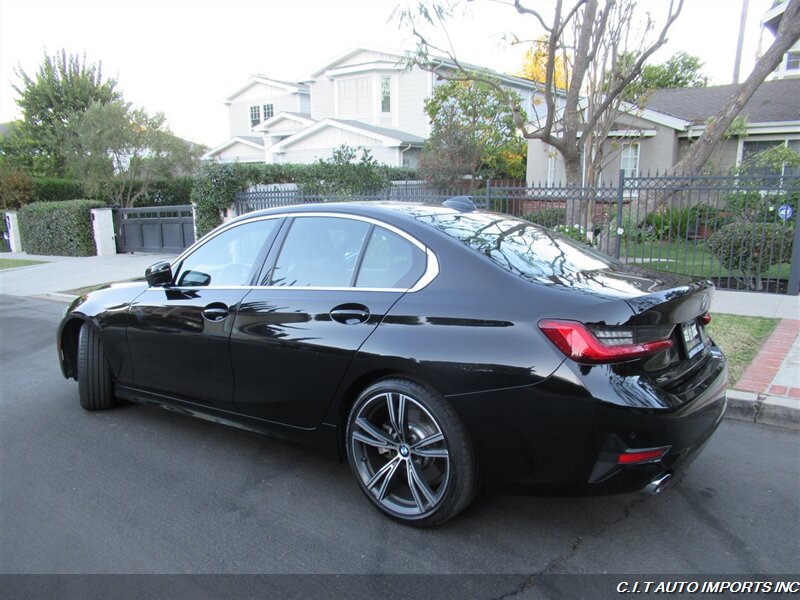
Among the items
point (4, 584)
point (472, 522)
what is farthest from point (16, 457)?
point (472, 522)

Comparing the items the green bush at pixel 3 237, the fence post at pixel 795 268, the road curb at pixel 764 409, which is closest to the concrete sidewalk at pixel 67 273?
the green bush at pixel 3 237

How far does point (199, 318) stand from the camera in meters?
3.76

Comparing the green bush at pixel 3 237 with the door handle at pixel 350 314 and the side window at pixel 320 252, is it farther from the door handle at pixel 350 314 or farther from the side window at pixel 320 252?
the door handle at pixel 350 314

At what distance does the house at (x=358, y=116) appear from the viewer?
25.0 meters

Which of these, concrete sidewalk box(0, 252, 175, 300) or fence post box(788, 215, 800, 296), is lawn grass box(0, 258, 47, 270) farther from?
fence post box(788, 215, 800, 296)

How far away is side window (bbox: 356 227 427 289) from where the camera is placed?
3.04 m

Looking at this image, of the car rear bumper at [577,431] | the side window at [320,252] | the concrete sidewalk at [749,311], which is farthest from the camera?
the concrete sidewalk at [749,311]

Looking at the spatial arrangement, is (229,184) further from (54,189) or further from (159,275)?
(54,189)

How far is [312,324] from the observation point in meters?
3.21

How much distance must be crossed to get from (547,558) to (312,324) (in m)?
1.68

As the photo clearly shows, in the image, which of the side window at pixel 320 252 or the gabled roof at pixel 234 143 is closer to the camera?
the side window at pixel 320 252

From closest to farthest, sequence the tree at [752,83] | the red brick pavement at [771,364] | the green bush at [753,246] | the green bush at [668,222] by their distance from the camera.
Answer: the red brick pavement at [771,364], the green bush at [753,246], the green bush at [668,222], the tree at [752,83]

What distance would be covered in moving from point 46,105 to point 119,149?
1388 cm

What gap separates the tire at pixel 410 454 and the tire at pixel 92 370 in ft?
8.38
